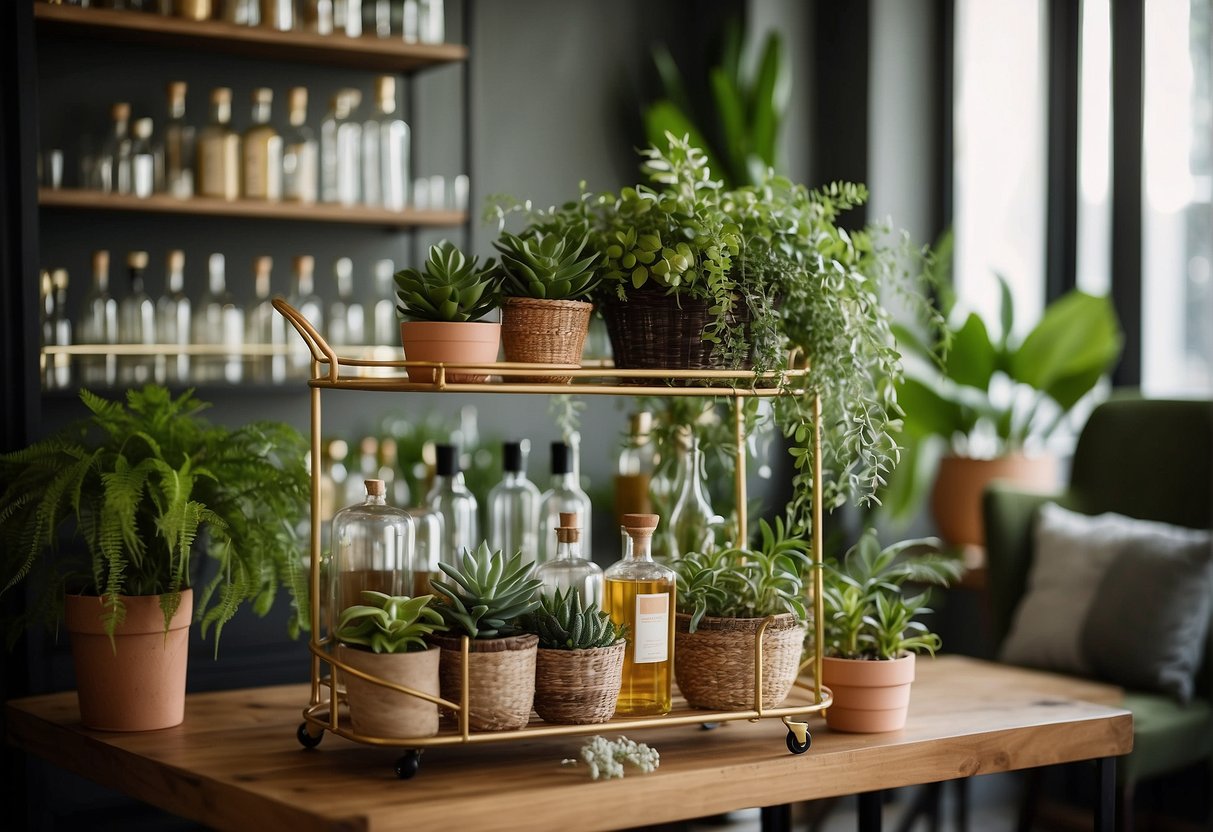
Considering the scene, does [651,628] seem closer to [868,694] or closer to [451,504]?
[868,694]

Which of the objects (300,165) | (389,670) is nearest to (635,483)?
(300,165)

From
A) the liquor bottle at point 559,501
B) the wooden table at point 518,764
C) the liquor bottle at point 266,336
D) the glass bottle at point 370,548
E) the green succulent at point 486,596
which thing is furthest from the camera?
the liquor bottle at point 266,336

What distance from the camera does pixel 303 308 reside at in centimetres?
348

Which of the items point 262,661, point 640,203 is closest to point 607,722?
point 640,203

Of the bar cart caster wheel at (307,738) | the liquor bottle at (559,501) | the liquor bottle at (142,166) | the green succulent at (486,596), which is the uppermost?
the liquor bottle at (142,166)

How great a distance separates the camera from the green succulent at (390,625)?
4.78 ft

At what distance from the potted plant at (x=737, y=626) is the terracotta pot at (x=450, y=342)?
39 centimetres

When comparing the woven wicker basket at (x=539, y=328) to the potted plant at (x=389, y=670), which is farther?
the woven wicker basket at (x=539, y=328)

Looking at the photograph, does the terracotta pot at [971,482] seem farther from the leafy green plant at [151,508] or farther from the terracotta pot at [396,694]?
the terracotta pot at [396,694]

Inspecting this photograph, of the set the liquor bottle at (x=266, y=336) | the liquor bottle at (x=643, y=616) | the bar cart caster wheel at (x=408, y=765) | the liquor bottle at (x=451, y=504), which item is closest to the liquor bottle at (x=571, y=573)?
the liquor bottle at (x=643, y=616)

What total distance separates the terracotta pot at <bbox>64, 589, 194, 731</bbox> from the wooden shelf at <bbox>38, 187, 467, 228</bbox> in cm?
173

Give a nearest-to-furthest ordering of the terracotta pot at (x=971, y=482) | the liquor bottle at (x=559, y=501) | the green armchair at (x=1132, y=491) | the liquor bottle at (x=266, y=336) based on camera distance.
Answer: the liquor bottle at (x=559, y=501) < the green armchair at (x=1132, y=491) < the liquor bottle at (x=266, y=336) < the terracotta pot at (x=971, y=482)

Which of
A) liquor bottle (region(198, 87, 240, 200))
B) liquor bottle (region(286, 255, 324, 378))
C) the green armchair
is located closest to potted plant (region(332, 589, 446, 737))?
the green armchair

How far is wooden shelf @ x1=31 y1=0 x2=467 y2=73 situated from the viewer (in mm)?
3141
